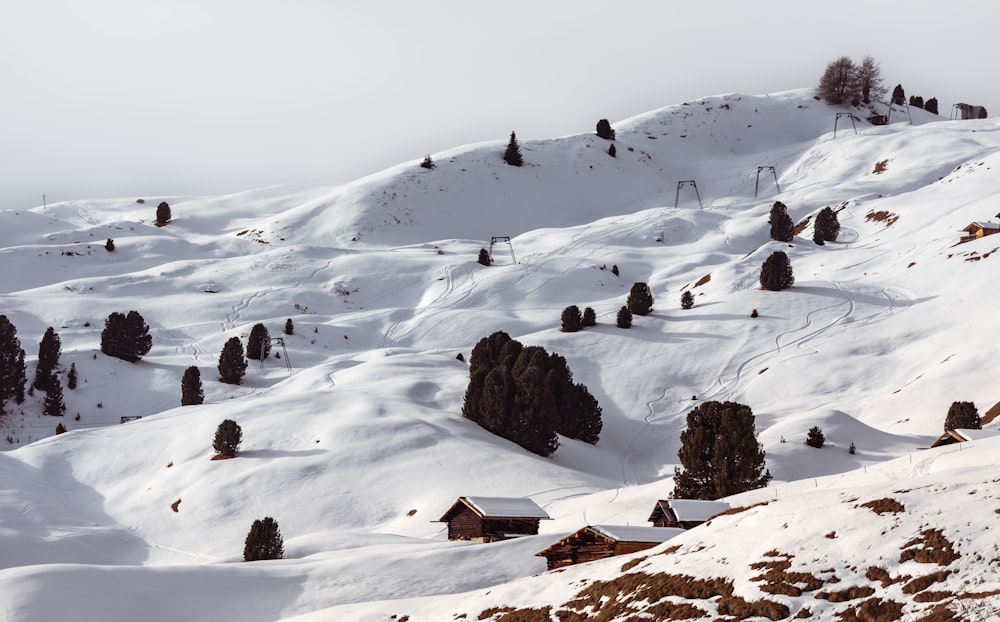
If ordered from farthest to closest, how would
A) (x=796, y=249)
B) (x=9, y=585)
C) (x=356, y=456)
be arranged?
1. (x=796, y=249)
2. (x=356, y=456)
3. (x=9, y=585)

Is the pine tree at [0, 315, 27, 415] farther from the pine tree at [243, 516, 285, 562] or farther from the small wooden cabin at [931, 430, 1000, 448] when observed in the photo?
the small wooden cabin at [931, 430, 1000, 448]

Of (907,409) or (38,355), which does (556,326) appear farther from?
(38,355)

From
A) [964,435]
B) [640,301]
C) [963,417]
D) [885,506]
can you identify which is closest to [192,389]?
[640,301]

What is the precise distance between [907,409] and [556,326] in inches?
1445

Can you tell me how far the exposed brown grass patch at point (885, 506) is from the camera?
73.0 feet

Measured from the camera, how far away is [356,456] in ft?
206

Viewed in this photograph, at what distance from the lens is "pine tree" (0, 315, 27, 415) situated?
7425 cm

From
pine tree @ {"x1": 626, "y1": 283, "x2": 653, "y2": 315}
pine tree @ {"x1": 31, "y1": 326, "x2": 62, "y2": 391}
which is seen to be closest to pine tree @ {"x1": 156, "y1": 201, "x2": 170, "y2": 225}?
pine tree @ {"x1": 31, "y1": 326, "x2": 62, "y2": 391}

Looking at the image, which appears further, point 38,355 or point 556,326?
point 556,326

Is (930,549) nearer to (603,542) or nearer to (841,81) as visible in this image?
(603,542)

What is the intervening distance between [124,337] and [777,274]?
58.8m

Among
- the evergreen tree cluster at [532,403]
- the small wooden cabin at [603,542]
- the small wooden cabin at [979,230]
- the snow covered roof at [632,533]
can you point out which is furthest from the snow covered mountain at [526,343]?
the snow covered roof at [632,533]

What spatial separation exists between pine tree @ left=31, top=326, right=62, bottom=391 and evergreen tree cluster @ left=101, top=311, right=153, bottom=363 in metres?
4.69

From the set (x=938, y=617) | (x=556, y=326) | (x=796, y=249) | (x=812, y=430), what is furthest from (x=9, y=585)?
(x=796, y=249)
